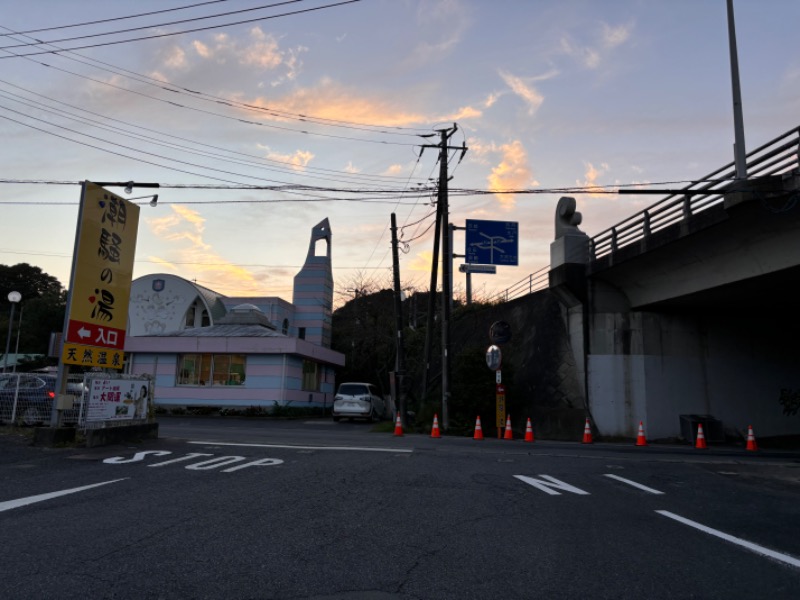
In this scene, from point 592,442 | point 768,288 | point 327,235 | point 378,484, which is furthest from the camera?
point 327,235

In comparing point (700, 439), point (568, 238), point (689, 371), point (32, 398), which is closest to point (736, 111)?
point (568, 238)

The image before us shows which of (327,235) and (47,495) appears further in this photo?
(327,235)

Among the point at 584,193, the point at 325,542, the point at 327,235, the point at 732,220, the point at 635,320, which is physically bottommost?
the point at 325,542

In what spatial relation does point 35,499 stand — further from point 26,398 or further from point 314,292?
point 314,292

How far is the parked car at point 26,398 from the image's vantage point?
14.4 meters

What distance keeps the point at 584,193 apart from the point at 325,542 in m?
14.7

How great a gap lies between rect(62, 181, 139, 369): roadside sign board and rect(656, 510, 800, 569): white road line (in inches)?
446

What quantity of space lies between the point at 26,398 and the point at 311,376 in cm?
2263

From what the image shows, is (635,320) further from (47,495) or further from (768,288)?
(47,495)

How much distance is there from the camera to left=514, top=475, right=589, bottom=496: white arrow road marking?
325 inches

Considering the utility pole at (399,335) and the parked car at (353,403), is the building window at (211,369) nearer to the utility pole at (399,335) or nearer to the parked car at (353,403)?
the parked car at (353,403)

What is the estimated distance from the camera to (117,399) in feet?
41.1

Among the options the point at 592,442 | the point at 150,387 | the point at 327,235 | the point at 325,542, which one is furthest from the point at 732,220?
the point at 327,235

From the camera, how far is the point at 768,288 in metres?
16.5
